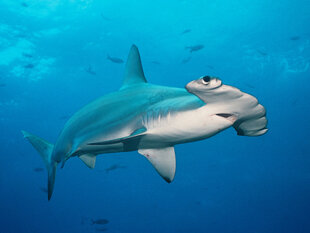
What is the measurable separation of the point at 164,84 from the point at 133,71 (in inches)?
844

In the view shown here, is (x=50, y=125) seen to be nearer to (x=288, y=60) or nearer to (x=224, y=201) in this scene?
(x=288, y=60)

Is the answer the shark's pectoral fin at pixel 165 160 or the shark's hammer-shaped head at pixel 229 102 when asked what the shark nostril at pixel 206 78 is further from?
the shark's pectoral fin at pixel 165 160

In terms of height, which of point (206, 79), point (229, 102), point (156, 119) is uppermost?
point (206, 79)

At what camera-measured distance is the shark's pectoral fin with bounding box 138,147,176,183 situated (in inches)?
128

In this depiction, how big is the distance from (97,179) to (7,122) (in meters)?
20.5

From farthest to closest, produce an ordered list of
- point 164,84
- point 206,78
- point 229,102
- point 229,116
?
point 164,84 → point 229,116 → point 229,102 → point 206,78

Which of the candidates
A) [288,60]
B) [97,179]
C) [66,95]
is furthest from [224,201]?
[66,95]

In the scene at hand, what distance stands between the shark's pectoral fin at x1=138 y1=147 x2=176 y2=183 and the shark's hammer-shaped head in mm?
1204

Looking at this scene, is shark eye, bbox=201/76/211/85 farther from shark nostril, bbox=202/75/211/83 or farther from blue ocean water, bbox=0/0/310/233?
blue ocean water, bbox=0/0/310/233

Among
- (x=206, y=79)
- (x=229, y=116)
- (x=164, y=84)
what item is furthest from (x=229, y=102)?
(x=164, y=84)

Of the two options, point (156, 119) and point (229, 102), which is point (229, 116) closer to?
point (229, 102)

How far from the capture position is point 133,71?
3863 millimetres

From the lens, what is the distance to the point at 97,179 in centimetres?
4447

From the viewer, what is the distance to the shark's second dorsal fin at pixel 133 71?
3.77 metres
